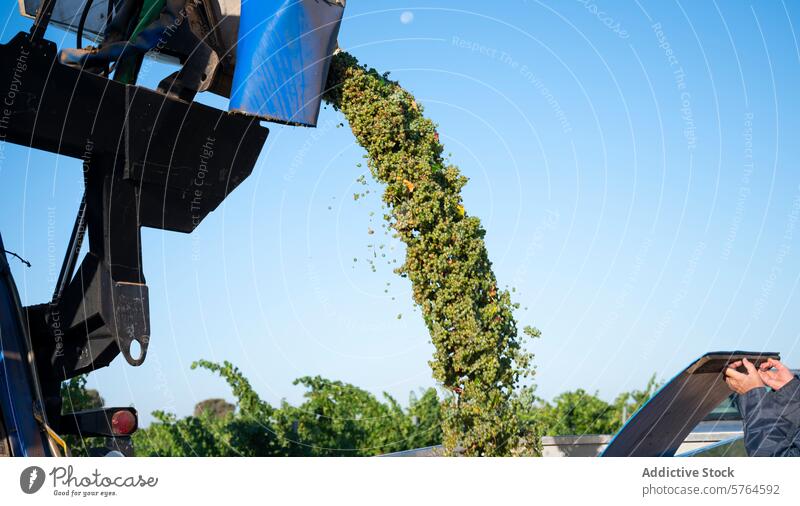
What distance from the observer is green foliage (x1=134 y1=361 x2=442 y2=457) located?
9.38 metres

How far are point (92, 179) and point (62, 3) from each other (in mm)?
1562

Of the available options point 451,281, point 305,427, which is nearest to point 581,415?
point 305,427

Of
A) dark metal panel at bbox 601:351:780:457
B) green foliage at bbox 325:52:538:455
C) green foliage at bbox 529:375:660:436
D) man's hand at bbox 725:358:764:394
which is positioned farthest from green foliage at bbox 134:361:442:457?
man's hand at bbox 725:358:764:394

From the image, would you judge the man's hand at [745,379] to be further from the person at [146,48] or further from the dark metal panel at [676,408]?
the person at [146,48]

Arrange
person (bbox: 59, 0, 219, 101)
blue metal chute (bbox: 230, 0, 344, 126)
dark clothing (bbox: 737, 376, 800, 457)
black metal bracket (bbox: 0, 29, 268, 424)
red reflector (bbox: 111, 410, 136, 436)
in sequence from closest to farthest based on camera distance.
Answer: dark clothing (bbox: 737, 376, 800, 457), black metal bracket (bbox: 0, 29, 268, 424), red reflector (bbox: 111, 410, 136, 436), person (bbox: 59, 0, 219, 101), blue metal chute (bbox: 230, 0, 344, 126)

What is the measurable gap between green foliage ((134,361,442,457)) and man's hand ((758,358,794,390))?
6548 mm

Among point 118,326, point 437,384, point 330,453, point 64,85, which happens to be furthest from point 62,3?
point 330,453

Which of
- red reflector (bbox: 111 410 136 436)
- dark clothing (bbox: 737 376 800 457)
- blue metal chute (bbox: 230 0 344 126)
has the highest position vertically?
blue metal chute (bbox: 230 0 344 126)

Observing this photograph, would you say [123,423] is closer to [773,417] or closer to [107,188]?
[107,188]

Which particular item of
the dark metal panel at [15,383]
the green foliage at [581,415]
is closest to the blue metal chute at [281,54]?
the dark metal panel at [15,383]

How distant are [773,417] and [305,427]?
729 cm

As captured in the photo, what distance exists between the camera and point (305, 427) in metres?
9.68

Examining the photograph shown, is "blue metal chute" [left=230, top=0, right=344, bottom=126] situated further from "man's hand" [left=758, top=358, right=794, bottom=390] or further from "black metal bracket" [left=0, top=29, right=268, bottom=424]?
"man's hand" [left=758, top=358, right=794, bottom=390]
